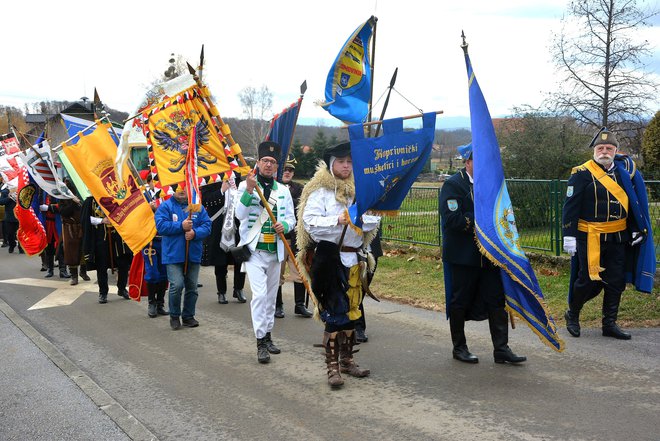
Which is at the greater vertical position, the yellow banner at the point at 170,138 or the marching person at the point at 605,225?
the yellow banner at the point at 170,138

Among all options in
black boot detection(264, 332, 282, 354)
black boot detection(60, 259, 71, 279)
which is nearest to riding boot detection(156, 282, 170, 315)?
black boot detection(264, 332, 282, 354)

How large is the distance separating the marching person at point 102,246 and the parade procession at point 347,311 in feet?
3.04

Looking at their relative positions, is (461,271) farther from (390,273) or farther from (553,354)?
(390,273)

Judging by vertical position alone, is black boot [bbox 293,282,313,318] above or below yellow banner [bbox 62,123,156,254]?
below

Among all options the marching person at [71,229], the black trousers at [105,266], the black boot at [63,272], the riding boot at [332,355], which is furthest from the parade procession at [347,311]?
the black boot at [63,272]

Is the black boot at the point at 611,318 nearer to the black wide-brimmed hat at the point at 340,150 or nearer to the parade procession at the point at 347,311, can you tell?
the parade procession at the point at 347,311

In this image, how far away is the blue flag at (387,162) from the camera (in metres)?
5.18

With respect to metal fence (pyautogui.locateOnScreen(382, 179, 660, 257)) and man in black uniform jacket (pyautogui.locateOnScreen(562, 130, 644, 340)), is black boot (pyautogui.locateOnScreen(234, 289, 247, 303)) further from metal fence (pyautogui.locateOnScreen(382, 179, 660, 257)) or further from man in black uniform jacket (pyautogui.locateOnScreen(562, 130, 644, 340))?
man in black uniform jacket (pyautogui.locateOnScreen(562, 130, 644, 340))

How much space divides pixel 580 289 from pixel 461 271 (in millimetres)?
1647

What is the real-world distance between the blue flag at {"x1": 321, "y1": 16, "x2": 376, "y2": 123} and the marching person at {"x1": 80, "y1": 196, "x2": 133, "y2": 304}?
4539 millimetres

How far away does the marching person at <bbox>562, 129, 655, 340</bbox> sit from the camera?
6527 millimetres

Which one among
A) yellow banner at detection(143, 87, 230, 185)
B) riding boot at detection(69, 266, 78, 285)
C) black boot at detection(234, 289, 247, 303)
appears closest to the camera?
yellow banner at detection(143, 87, 230, 185)

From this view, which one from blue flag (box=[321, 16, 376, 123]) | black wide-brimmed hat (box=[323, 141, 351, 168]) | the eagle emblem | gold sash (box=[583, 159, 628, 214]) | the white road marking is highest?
blue flag (box=[321, 16, 376, 123])

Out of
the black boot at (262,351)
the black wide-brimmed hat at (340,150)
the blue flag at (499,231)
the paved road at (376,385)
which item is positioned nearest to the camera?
the paved road at (376,385)
